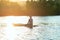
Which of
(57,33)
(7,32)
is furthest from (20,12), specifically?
(57,33)

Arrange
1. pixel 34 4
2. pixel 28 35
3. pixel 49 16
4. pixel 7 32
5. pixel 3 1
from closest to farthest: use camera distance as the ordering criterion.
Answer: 1. pixel 28 35
2. pixel 7 32
3. pixel 3 1
4. pixel 34 4
5. pixel 49 16

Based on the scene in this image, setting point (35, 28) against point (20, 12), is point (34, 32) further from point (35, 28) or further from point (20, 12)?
point (20, 12)

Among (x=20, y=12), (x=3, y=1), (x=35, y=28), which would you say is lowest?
(x=35, y=28)

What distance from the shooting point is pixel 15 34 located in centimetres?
163

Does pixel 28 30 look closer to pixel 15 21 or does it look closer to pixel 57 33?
pixel 57 33

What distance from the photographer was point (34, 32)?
5.62 ft

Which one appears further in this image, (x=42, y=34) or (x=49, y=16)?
(x=49, y=16)

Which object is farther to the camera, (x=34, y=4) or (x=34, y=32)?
(x=34, y=4)

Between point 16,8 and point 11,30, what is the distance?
312mm

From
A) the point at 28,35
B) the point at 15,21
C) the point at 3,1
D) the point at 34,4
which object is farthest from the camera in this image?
the point at 15,21

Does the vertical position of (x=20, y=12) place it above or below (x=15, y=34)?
above

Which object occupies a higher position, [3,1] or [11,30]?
[3,1]

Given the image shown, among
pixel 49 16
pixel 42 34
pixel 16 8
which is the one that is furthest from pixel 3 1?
pixel 49 16

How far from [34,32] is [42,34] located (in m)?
0.10
